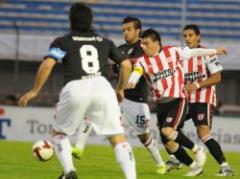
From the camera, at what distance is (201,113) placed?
42.6 ft

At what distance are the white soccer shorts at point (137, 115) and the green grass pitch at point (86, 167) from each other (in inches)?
24.9

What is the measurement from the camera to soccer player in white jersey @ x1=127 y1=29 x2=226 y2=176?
39.4 feet

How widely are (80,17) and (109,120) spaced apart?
1.08 m

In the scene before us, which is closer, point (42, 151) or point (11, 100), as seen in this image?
point (42, 151)

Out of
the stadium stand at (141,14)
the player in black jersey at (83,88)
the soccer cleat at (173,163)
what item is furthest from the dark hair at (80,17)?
the stadium stand at (141,14)

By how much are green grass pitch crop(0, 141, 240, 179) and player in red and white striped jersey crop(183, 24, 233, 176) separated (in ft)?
2.14

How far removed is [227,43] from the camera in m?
26.8

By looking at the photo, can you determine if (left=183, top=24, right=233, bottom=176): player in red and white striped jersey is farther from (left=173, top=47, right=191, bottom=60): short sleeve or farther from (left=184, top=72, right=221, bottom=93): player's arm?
(left=173, top=47, right=191, bottom=60): short sleeve

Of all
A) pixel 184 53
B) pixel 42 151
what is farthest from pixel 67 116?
pixel 184 53

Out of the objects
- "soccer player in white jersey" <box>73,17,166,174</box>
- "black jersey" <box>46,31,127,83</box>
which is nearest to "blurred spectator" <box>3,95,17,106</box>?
"soccer player in white jersey" <box>73,17,166,174</box>

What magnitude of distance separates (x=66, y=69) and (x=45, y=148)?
6.35 ft

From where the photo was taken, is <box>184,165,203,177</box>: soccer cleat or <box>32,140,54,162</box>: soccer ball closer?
<box>32,140,54,162</box>: soccer ball

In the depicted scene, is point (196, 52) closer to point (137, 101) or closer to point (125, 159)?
point (137, 101)

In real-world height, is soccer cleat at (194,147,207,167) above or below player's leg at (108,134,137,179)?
below
